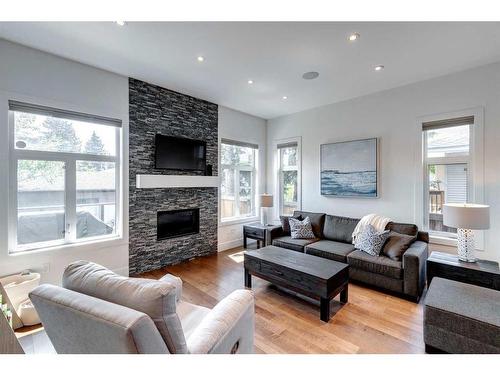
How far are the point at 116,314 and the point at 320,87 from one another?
12.3 feet

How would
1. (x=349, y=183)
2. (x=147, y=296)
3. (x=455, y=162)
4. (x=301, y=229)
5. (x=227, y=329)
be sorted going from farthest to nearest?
(x=349, y=183), (x=301, y=229), (x=455, y=162), (x=227, y=329), (x=147, y=296)

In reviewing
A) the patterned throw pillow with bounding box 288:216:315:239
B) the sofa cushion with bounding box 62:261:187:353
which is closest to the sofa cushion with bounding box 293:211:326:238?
the patterned throw pillow with bounding box 288:216:315:239

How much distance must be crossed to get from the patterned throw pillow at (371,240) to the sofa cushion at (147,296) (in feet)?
9.03

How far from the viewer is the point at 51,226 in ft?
9.11

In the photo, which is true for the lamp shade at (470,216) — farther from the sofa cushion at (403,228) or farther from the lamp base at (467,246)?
the sofa cushion at (403,228)

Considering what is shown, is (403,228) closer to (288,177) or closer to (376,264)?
(376,264)

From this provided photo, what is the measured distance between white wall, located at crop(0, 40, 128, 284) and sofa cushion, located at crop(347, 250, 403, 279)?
3.18m

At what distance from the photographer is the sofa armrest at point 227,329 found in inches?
Result: 45.1

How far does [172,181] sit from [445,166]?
4065 mm

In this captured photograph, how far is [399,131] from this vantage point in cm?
356

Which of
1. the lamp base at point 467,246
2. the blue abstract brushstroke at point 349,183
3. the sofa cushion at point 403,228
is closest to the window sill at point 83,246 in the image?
the blue abstract brushstroke at point 349,183

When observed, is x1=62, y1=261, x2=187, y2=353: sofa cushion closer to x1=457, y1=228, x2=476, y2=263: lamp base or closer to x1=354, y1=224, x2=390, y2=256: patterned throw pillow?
x1=354, y1=224, x2=390, y2=256: patterned throw pillow

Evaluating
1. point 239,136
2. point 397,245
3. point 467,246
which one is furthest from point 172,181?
point 467,246
